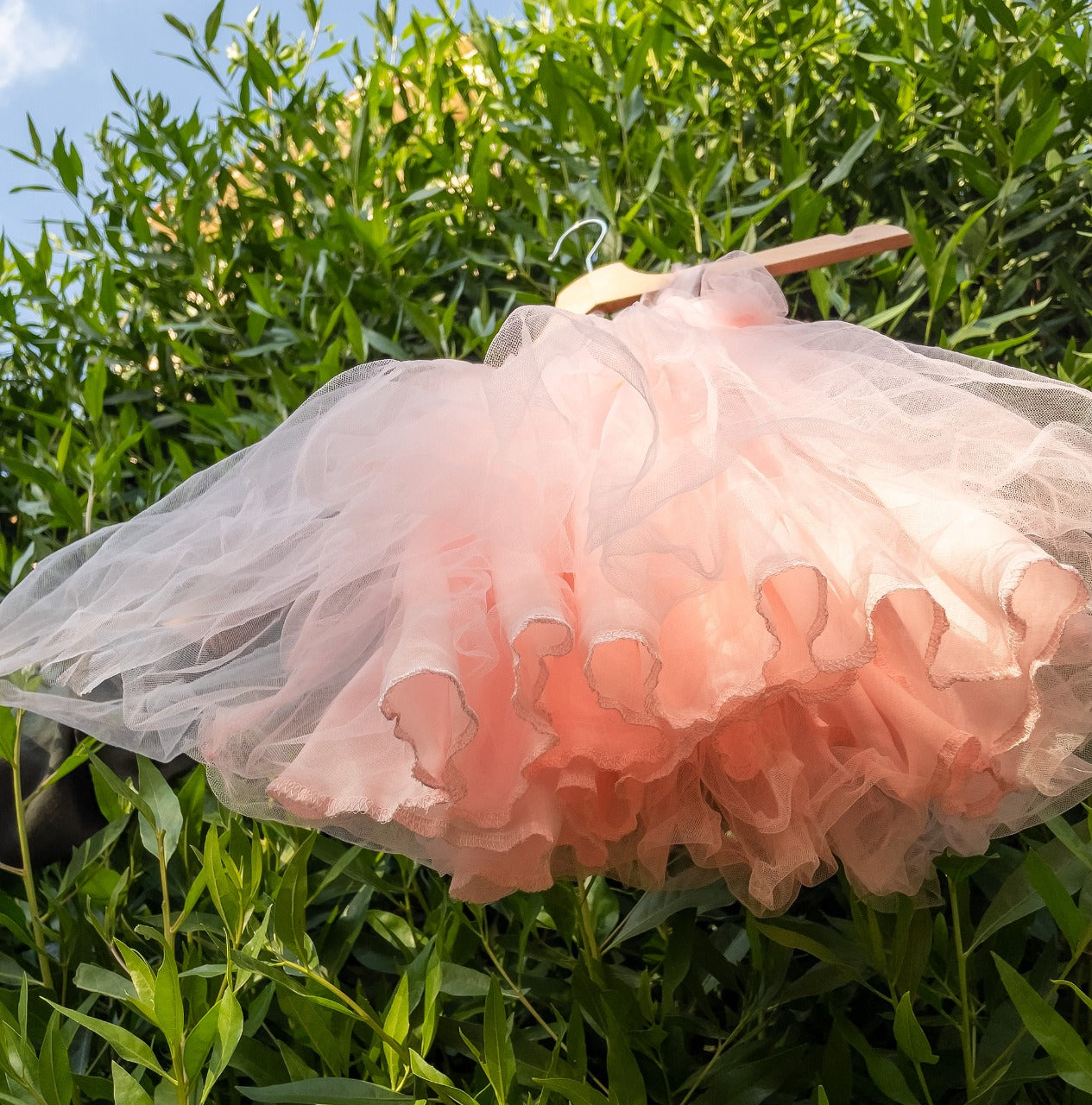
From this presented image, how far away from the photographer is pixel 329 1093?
508mm

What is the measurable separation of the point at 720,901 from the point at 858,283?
1.92 ft

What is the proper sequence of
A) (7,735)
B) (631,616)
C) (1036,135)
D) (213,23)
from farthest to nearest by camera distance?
(213,23) < (1036,135) < (7,735) < (631,616)

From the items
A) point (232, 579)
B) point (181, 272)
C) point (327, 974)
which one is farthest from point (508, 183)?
point (327, 974)

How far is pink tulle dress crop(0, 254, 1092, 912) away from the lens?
0.46 meters

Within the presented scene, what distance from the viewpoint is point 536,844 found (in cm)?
49

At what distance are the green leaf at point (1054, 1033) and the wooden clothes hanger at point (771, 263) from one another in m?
0.43

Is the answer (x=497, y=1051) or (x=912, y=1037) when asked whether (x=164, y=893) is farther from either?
(x=912, y=1037)

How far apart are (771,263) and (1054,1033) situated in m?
0.47

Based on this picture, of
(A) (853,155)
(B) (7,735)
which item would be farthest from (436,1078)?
(A) (853,155)

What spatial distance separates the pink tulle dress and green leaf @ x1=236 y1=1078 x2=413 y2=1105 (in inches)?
4.0

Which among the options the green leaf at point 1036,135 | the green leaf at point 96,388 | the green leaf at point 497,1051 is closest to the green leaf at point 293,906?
the green leaf at point 497,1051

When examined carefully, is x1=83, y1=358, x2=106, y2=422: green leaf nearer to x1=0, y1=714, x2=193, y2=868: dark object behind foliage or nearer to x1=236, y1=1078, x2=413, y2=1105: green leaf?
x1=0, y1=714, x2=193, y2=868: dark object behind foliage

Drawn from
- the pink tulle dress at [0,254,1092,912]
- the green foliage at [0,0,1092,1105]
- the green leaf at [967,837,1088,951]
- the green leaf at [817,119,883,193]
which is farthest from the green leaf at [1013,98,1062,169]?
the green leaf at [967,837,1088,951]

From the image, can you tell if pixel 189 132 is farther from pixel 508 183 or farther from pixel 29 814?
pixel 29 814
